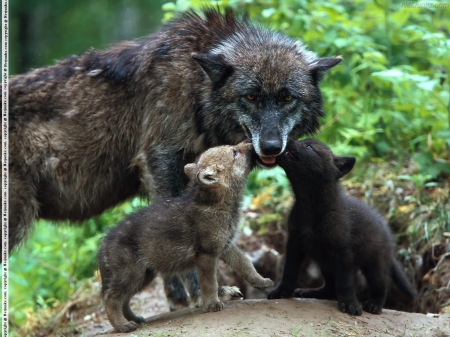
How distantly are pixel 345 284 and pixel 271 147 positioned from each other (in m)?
1.26

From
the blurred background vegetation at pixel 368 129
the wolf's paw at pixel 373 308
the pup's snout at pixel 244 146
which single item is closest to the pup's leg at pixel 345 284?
the wolf's paw at pixel 373 308

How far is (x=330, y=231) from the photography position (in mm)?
5031

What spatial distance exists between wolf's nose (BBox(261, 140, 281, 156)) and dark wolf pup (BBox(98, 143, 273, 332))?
0.25 m

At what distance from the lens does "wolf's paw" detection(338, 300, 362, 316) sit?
5.05 m

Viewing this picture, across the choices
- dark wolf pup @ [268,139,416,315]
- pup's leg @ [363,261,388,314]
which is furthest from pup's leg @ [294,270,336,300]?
pup's leg @ [363,261,388,314]

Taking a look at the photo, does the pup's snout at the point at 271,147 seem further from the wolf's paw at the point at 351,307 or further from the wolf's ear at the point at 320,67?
the wolf's paw at the point at 351,307

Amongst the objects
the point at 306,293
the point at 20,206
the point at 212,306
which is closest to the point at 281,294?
the point at 306,293

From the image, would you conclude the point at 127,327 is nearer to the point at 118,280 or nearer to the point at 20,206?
the point at 118,280

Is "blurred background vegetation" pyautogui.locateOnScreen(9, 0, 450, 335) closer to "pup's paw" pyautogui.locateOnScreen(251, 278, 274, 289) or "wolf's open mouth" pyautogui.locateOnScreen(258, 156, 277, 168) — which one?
"wolf's open mouth" pyautogui.locateOnScreen(258, 156, 277, 168)

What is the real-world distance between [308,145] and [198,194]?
1017mm

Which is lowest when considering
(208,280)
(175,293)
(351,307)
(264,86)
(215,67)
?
(175,293)

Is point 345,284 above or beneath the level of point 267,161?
beneath

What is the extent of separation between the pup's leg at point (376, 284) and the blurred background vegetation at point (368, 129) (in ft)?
5.52

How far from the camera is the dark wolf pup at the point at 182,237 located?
481 cm
